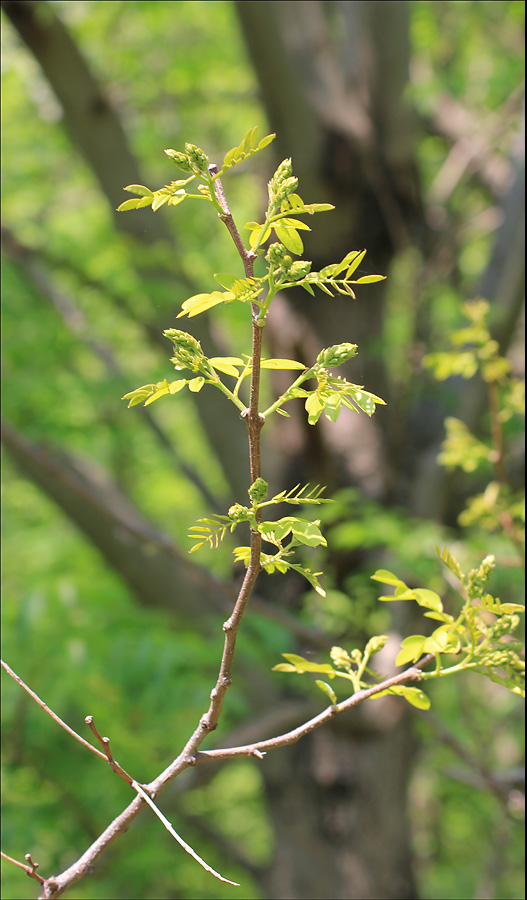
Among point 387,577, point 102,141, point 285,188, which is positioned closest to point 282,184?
point 285,188

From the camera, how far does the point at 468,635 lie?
83 cm

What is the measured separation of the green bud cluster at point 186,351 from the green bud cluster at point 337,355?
4.5 inches

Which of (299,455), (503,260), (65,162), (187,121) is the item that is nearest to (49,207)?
(65,162)

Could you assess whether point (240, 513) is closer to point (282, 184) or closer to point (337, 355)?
point (337, 355)

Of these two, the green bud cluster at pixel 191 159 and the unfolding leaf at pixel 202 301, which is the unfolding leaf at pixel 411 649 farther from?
the green bud cluster at pixel 191 159

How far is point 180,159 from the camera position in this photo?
608 millimetres

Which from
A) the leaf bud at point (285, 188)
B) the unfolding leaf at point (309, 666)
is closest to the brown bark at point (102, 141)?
the unfolding leaf at point (309, 666)

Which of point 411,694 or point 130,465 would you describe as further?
point 130,465

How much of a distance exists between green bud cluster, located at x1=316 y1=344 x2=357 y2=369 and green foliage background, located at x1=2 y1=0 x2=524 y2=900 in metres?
0.91

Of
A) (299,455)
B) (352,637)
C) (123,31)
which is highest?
(123,31)

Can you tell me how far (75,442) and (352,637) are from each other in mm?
1365

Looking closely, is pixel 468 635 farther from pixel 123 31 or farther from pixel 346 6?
pixel 123 31

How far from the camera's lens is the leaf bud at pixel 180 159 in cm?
61

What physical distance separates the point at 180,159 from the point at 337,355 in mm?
218
